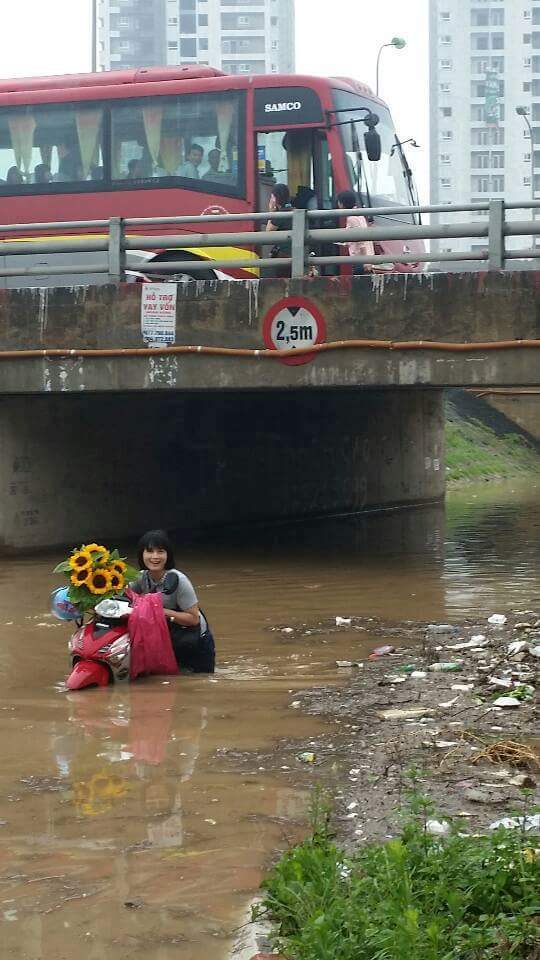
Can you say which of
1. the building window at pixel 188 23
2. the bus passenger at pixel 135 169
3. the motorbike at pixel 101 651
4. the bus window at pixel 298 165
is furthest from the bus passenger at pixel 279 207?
the building window at pixel 188 23

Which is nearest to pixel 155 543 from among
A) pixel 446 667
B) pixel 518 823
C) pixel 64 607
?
pixel 64 607

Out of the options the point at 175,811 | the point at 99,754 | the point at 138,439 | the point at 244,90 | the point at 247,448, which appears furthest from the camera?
the point at 247,448

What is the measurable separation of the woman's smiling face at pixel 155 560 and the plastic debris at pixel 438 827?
416cm

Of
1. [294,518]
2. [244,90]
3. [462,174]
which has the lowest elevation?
[294,518]

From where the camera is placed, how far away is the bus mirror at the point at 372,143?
61.1 ft

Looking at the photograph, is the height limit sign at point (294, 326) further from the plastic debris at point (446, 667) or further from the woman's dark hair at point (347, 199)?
the plastic debris at point (446, 667)

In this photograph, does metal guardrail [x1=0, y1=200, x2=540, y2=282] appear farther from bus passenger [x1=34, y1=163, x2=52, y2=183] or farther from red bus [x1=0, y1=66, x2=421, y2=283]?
bus passenger [x1=34, y1=163, x2=52, y2=183]

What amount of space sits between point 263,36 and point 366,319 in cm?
12643

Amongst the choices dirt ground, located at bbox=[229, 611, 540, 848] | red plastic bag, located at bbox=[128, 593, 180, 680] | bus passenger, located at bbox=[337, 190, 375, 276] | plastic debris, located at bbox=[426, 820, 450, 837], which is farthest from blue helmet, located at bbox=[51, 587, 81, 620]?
bus passenger, located at bbox=[337, 190, 375, 276]

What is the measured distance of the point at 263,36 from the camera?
135m

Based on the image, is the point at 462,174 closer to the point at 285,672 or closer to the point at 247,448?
the point at 247,448

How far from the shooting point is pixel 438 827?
17.7ft

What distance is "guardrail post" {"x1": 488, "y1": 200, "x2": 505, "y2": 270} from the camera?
14.7 m

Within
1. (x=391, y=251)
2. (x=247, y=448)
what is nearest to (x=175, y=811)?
(x=391, y=251)
